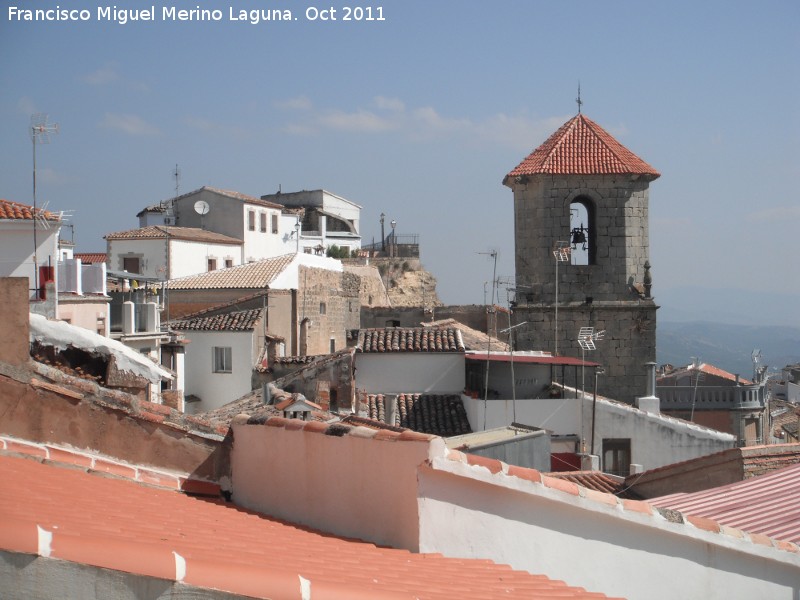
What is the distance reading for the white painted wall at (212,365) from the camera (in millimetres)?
27875

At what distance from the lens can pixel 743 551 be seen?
6.25 m

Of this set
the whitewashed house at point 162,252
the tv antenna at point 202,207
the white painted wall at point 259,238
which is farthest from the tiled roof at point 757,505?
the tv antenna at point 202,207

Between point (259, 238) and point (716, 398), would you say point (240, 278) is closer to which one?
point (259, 238)

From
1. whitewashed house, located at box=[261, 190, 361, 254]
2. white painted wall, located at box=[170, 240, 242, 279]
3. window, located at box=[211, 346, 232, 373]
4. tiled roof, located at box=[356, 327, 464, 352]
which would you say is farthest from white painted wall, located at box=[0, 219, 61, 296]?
whitewashed house, located at box=[261, 190, 361, 254]

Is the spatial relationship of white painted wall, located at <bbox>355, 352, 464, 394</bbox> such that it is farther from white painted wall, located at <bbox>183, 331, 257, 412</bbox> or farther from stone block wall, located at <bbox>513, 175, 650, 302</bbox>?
white painted wall, located at <bbox>183, 331, 257, 412</bbox>

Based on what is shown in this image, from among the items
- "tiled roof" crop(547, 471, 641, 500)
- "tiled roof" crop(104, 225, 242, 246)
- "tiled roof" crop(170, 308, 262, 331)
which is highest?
"tiled roof" crop(104, 225, 242, 246)

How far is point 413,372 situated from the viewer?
2194 centimetres

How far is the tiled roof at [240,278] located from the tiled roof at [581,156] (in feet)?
32.0

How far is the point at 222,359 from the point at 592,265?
375 inches

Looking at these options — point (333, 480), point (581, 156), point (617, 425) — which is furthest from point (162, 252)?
point (333, 480)

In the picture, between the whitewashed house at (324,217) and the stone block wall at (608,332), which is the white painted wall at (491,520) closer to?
the stone block wall at (608,332)

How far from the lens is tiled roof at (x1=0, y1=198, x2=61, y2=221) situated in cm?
1898

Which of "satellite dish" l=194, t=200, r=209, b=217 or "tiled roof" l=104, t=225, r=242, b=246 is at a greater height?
"satellite dish" l=194, t=200, r=209, b=217

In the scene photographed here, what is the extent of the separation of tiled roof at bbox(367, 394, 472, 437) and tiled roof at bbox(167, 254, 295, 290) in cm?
1190
